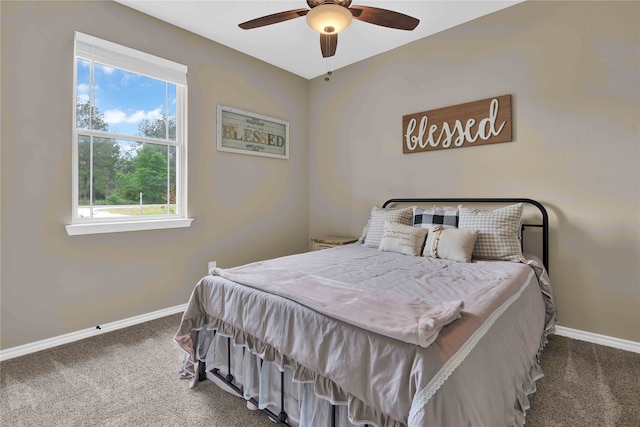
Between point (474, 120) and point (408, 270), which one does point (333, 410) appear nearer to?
point (408, 270)

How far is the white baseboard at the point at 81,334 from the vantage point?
2.19 meters

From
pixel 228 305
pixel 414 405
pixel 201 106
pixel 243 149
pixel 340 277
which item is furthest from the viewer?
pixel 243 149

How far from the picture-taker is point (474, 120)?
2895 millimetres

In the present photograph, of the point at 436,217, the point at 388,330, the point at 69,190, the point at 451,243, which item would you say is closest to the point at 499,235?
the point at 451,243

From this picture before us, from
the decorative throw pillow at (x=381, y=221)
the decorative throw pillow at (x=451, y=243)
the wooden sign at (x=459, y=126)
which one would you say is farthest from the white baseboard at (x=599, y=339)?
the wooden sign at (x=459, y=126)

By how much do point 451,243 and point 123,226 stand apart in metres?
2.61

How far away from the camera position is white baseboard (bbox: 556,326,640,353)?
2.28 m

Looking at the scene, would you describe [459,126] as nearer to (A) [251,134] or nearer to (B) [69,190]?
(A) [251,134]

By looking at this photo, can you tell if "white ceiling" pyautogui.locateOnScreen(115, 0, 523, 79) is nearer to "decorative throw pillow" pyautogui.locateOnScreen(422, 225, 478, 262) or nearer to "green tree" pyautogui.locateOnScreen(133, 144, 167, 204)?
"green tree" pyautogui.locateOnScreen(133, 144, 167, 204)

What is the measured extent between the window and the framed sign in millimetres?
425

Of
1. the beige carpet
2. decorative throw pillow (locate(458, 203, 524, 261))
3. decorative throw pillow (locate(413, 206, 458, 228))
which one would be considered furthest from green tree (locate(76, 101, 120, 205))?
decorative throw pillow (locate(458, 203, 524, 261))

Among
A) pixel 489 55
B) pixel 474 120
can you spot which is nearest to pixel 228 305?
pixel 474 120

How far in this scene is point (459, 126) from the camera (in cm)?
297

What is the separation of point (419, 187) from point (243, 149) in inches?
76.2
